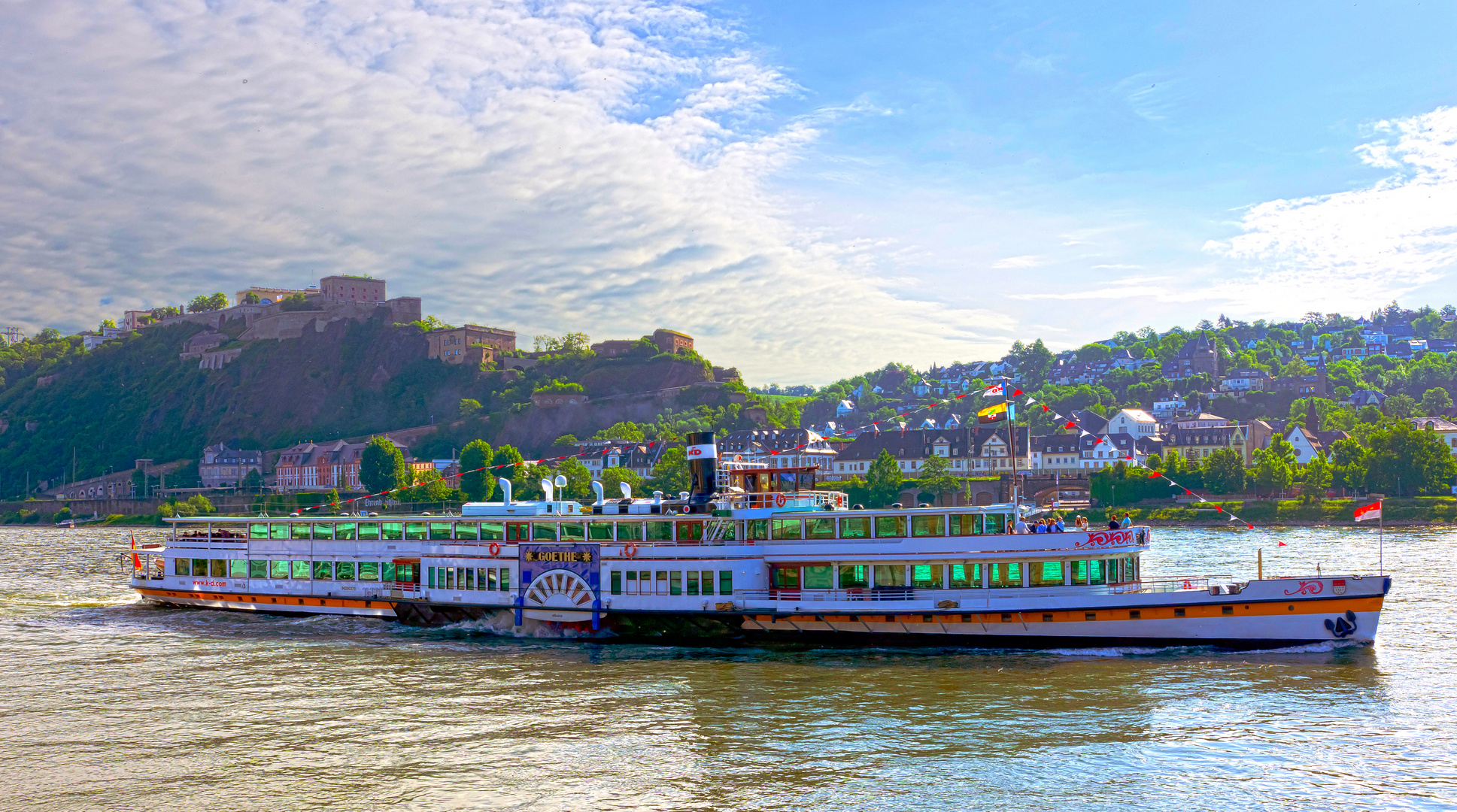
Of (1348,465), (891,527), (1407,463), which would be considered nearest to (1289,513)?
(1348,465)

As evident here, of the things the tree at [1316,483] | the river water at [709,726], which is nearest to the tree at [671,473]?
the tree at [1316,483]

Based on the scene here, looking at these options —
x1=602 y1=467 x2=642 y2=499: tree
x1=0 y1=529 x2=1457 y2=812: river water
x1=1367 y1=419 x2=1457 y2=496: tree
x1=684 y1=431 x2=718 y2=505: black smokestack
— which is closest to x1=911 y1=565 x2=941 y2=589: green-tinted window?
x1=0 y1=529 x2=1457 y2=812: river water

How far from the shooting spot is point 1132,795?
64.5 feet

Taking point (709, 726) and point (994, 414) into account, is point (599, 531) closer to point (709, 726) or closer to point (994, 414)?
point (709, 726)

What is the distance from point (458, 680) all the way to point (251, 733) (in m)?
6.19

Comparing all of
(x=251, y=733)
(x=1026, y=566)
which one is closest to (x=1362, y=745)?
(x=1026, y=566)

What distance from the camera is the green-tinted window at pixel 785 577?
34156 millimetres

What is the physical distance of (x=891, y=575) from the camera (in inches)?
1318

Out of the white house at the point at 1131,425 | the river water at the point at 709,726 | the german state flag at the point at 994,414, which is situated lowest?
the river water at the point at 709,726

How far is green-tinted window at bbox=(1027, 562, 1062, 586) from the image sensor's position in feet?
106

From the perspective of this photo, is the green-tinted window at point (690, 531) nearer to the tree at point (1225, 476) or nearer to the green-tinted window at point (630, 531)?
the green-tinted window at point (630, 531)

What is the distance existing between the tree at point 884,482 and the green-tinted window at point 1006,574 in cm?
8986

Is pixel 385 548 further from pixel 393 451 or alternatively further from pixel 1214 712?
pixel 393 451

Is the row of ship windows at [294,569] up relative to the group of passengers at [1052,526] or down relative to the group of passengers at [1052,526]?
down
